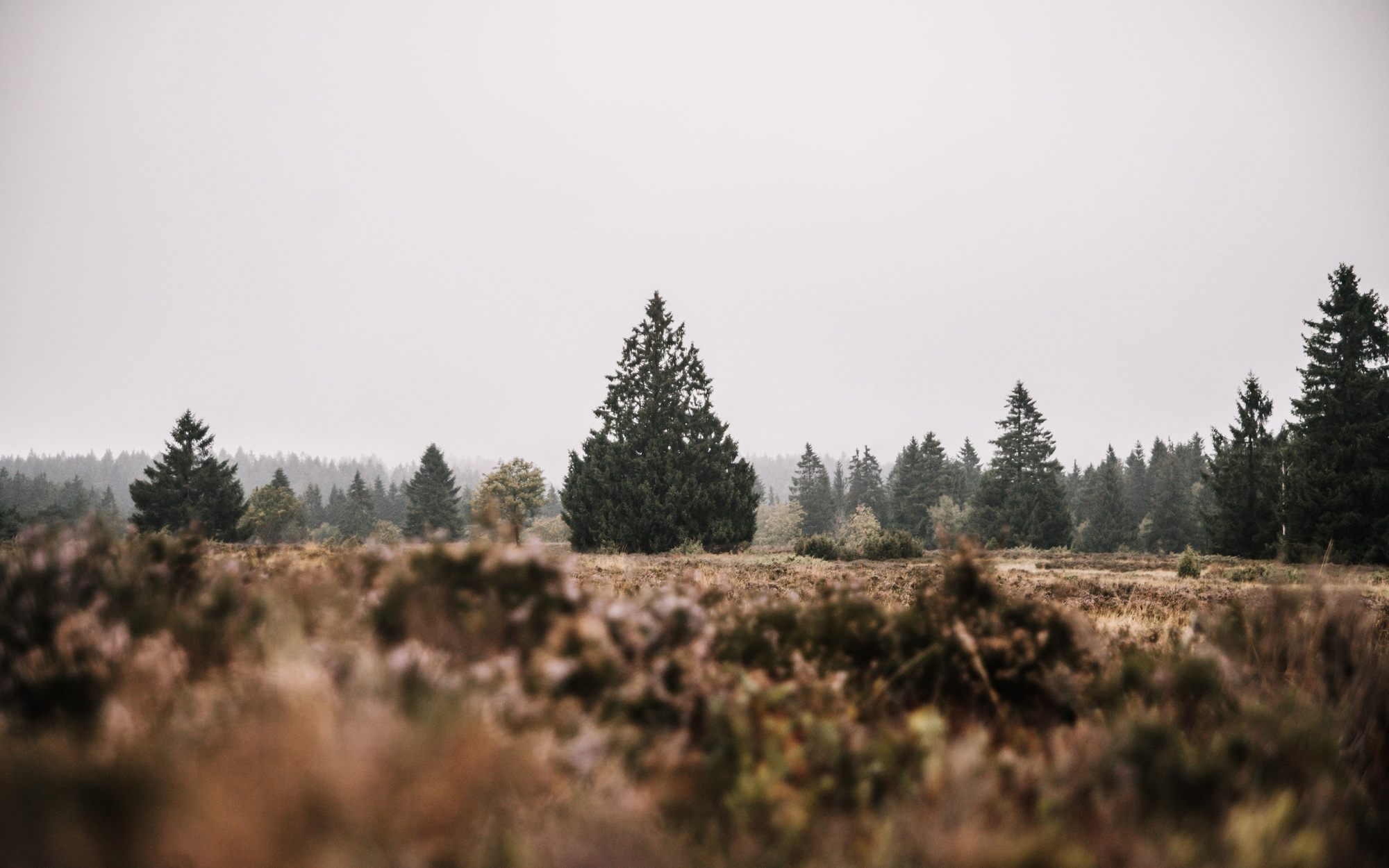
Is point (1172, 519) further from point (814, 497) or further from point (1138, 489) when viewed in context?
point (814, 497)

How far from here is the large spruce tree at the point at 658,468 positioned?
29.9 metres

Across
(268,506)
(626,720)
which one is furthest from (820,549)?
(268,506)

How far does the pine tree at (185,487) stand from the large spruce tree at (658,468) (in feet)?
94.3

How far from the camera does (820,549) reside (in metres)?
25.7

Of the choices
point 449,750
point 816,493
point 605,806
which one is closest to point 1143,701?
point 605,806

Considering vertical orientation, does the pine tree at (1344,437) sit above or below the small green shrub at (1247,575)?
above

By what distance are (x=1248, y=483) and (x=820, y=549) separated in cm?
2897

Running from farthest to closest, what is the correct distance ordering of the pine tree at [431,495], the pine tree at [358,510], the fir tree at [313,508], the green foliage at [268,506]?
the fir tree at [313,508], the pine tree at [358,510], the pine tree at [431,495], the green foliage at [268,506]

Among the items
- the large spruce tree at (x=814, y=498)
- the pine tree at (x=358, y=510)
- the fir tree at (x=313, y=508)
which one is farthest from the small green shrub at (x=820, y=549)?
the fir tree at (x=313, y=508)

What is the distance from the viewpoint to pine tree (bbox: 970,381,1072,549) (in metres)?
47.2

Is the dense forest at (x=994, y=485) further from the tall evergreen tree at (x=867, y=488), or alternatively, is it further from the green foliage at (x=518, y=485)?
the tall evergreen tree at (x=867, y=488)

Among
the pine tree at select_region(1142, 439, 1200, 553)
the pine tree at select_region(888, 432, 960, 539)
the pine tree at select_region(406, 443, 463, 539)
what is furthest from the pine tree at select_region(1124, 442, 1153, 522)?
the pine tree at select_region(406, 443, 463, 539)

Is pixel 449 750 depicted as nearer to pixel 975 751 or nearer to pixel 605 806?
pixel 605 806

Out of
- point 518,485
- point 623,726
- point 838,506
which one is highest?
point 518,485
